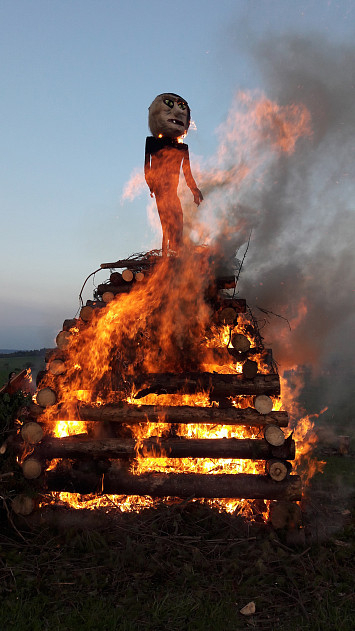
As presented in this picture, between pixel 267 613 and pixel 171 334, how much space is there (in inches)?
187

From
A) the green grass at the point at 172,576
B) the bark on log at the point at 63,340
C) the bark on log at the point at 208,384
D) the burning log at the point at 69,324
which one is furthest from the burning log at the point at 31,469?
the burning log at the point at 69,324

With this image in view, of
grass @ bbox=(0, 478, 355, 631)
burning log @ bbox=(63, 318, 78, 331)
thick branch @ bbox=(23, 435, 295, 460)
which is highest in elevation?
burning log @ bbox=(63, 318, 78, 331)

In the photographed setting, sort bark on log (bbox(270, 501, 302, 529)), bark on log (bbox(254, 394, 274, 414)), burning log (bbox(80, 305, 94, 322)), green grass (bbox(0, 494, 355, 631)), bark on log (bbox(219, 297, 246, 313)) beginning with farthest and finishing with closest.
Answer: bark on log (bbox(219, 297, 246, 313))
burning log (bbox(80, 305, 94, 322))
bark on log (bbox(254, 394, 274, 414))
bark on log (bbox(270, 501, 302, 529))
green grass (bbox(0, 494, 355, 631))

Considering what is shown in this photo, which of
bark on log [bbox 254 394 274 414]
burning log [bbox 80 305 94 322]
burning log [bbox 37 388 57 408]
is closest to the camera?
bark on log [bbox 254 394 274 414]

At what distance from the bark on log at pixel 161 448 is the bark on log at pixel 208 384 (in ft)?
Answer: 3.18

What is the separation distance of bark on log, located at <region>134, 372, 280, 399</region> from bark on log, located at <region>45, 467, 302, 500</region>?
147 cm

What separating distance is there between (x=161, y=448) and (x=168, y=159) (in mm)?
6596

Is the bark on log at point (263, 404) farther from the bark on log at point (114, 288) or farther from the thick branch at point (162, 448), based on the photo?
the bark on log at point (114, 288)

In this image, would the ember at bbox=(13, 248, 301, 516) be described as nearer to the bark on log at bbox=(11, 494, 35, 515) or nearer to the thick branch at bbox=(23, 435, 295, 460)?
the thick branch at bbox=(23, 435, 295, 460)

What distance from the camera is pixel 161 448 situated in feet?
20.9

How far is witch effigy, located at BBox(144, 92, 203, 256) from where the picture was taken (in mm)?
9242

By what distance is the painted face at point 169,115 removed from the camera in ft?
30.4

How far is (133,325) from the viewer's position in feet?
25.9

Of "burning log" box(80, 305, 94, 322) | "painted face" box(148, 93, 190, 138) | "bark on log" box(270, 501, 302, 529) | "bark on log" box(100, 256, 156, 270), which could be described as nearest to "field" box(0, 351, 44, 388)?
"bark on log" box(100, 256, 156, 270)
